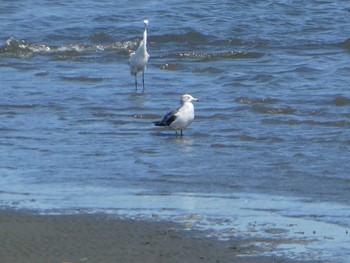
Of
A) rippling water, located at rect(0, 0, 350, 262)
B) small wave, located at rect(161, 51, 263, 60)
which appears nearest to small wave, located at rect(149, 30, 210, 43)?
rippling water, located at rect(0, 0, 350, 262)

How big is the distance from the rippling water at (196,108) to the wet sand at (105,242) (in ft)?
1.18

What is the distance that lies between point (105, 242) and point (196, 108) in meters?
6.20

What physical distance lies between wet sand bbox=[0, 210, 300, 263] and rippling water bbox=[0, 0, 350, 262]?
14.1 inches

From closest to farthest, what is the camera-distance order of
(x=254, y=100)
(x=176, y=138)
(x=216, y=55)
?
(x=176, y=138) < (x=254, y=100) < (x=216, y=55)

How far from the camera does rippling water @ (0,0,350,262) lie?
26.0 ft

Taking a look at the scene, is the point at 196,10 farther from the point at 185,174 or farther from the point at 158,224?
the point at 158,224

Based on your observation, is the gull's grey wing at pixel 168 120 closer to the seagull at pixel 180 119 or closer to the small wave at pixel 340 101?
the seagull at pixel 180 119

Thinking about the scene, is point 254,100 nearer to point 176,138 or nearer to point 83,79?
point 176,138

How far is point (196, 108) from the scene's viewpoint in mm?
12727

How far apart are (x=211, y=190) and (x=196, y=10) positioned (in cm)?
1471

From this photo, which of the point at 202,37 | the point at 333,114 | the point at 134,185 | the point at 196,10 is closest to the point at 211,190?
the point at 134,185

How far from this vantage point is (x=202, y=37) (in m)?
20.2

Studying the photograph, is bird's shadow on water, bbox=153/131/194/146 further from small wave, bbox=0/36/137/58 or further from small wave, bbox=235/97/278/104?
small wave, bbox=0/36/137/58

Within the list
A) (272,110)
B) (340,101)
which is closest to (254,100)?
(272,110)
